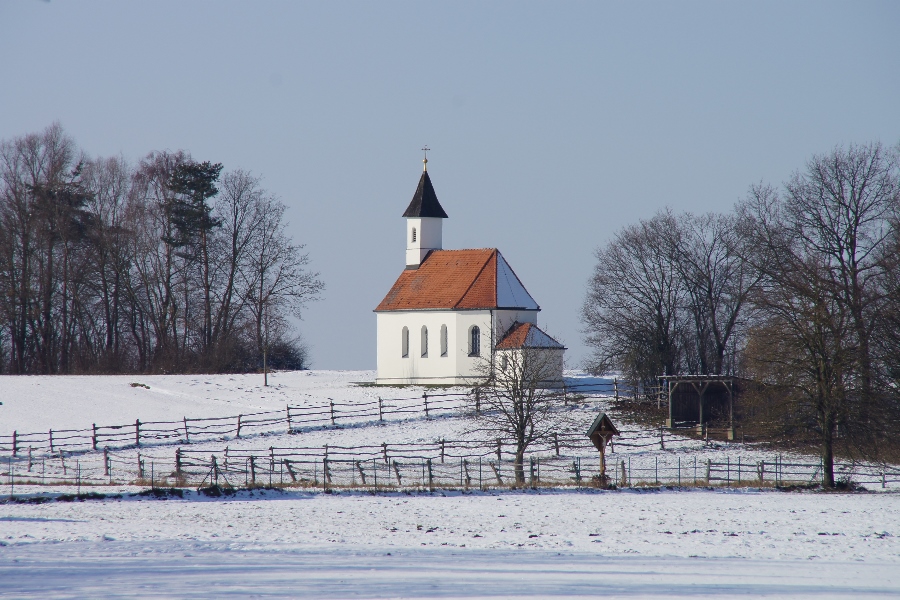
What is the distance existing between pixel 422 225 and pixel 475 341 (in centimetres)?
790

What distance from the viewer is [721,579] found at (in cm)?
1536

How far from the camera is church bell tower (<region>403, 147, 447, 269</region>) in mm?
54469

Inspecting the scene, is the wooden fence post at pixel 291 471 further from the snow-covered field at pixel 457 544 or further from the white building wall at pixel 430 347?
the white building wall at pixel 430 347

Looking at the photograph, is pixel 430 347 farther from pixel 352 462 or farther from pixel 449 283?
pixel 352 462

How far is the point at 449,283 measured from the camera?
5191 centimetres

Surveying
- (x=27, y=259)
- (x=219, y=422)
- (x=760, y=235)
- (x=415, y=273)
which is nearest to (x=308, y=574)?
(x=219, y=422)

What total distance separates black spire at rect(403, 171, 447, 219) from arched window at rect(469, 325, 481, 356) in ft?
25.9

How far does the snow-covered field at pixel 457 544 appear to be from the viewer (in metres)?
14.6

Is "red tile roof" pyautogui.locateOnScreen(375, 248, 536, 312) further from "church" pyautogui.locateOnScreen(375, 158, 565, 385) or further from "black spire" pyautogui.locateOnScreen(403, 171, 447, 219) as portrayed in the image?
"black spire" pyautogui.locateOnScreen(403, 171, 447, 219)

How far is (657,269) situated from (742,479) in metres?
20.0

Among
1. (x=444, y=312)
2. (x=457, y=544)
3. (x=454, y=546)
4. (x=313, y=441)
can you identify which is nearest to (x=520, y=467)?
(x=313, y=441)

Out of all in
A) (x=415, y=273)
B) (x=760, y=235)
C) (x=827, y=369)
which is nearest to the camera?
(x=827, y=369)

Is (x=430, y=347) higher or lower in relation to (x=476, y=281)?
lower

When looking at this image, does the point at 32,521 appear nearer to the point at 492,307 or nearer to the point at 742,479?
the point at 742,479
